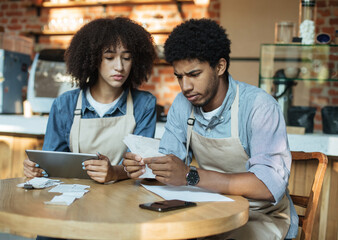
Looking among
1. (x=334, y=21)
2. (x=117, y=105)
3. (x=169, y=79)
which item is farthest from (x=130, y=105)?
(x=334, y=21)

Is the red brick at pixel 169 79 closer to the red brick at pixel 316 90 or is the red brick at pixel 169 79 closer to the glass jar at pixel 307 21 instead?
the red brick at pixel 316 90

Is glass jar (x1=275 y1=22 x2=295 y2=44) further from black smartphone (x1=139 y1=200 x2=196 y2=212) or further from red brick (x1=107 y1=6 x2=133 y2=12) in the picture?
red brick (x1=107 y1=6 x2=133 y2=12)

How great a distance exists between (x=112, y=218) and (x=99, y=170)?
51 cm

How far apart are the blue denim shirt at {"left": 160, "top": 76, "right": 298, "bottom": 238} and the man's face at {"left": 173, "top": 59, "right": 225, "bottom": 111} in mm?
80

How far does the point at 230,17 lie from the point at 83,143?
10.5 feet

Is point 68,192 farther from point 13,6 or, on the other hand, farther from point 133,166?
point 13,6

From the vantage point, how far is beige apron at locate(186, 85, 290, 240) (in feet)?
4.73

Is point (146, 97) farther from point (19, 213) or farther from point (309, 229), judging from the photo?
point (19, 213)

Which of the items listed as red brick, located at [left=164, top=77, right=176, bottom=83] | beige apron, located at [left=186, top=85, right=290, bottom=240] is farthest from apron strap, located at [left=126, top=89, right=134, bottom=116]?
red brick, located at [left=164, top=77, right=176, bottom=83]

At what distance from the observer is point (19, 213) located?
3.44ft

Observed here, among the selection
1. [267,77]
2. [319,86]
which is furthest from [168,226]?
[319,86]

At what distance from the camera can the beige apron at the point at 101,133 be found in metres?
1.96

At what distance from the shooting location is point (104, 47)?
2.00 metres

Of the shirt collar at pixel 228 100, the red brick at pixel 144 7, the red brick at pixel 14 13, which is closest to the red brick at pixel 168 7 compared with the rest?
the red brick at pixel 144 7
